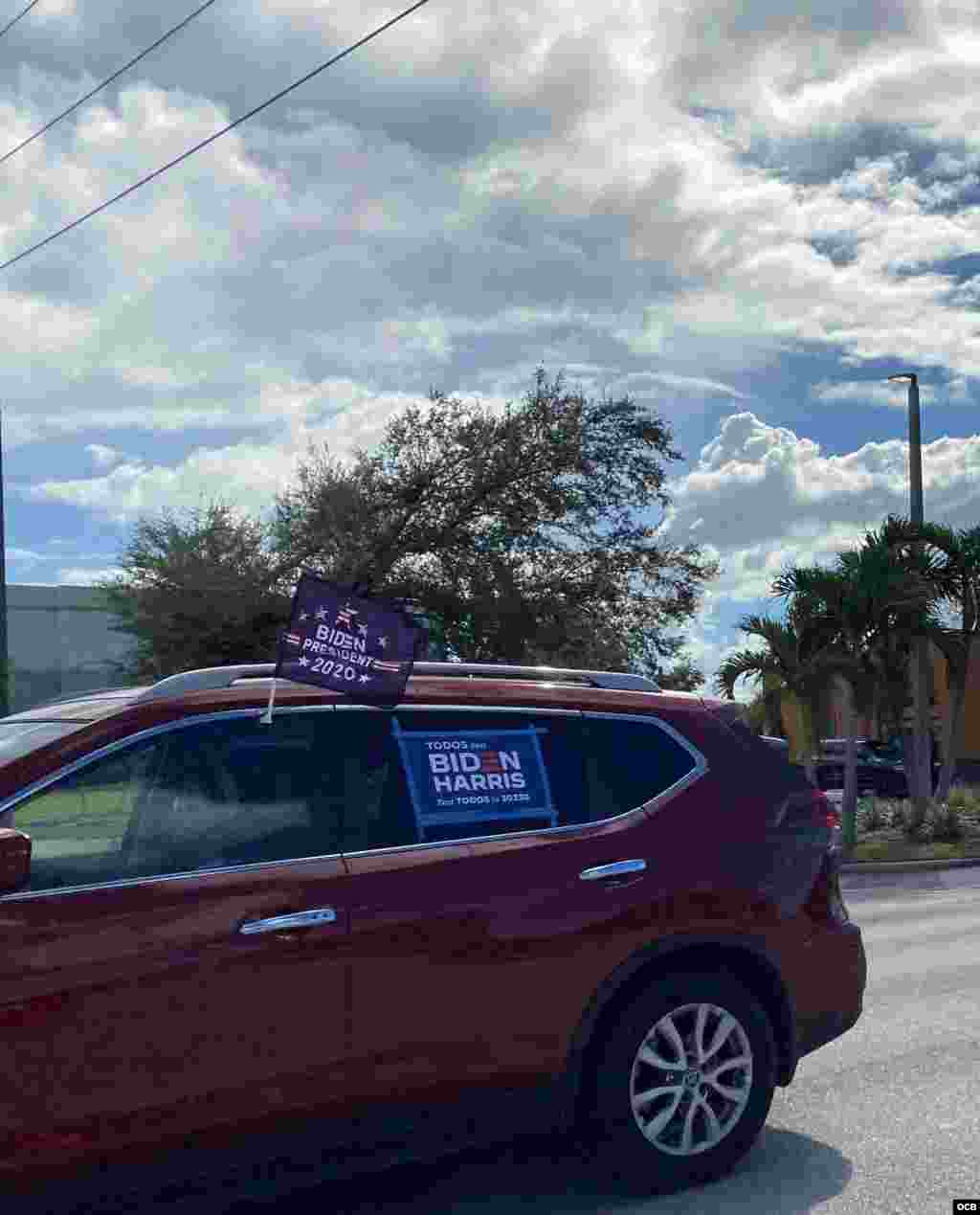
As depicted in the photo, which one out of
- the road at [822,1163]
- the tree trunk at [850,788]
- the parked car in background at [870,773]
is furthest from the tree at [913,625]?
the road at [822,1163]

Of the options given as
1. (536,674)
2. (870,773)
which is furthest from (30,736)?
(870,773)

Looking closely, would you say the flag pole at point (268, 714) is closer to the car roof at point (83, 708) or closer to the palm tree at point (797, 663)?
the car roof at point (83, 708)

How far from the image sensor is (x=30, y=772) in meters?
4.50

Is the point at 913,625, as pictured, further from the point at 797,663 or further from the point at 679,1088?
the point at 679,1088

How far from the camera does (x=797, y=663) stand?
22.1m

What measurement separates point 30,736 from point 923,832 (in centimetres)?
1877

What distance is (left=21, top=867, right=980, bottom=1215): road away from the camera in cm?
514

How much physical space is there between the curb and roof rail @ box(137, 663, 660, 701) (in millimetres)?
13505

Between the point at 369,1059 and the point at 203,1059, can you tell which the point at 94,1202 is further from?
the point at 369,1059

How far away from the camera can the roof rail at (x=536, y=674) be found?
219 inches

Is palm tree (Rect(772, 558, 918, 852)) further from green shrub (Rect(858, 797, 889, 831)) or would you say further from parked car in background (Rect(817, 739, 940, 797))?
parked car in background (Rect(817, 739, 940, 797))

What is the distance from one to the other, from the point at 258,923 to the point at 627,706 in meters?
1.74

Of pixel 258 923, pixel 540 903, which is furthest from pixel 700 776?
pixel 258 923

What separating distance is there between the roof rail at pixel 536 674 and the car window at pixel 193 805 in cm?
61
